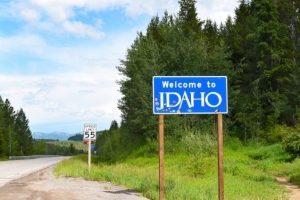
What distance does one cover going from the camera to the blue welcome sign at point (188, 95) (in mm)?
12625

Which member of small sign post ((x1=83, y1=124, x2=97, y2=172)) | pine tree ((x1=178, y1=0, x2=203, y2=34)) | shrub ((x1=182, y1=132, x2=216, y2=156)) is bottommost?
shrub ((x1=182, y1=132, x2=216, y2=156))

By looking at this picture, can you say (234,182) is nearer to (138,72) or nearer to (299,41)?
(138,72)

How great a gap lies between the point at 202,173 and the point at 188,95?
11286 mm

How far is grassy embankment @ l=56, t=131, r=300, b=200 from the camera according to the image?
1706cm

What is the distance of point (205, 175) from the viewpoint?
2298 centimetres

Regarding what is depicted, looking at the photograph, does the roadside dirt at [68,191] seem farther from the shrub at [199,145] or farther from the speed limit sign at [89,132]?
the shrub at [199,145]

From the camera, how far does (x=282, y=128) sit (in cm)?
4150

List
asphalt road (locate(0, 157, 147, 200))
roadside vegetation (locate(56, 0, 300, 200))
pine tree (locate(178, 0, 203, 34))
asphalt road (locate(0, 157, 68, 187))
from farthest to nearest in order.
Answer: pine tree (locate(178, 0, 203, 34)) → roadside vegetation (locate(56, 0, 300, 200)) → asphalt road (locate(0, 157, 68, 187)) → asphalt road (locate(0, 157, 147, 200))

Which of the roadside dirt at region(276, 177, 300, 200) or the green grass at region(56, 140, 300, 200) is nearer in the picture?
the green grass at region(56, 140, 300, 200)

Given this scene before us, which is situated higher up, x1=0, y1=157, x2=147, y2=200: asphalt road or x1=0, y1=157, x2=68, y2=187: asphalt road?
x1=0, y1=157, x2=68, y2=187: asphalt road

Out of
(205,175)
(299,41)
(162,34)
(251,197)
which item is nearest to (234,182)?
(205,175)

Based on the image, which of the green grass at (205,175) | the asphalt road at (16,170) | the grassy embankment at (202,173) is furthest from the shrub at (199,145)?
the asphalt road at (16,170)

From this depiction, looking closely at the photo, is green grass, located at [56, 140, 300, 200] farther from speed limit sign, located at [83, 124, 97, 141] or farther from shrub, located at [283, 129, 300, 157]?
speed limit sign, located at [83, 124, 97, 141]

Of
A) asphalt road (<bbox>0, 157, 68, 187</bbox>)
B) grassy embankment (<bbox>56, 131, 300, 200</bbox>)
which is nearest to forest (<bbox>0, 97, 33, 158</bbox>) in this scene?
asphalt road (<bbox>0, 157, 68, 187</bbox>)
